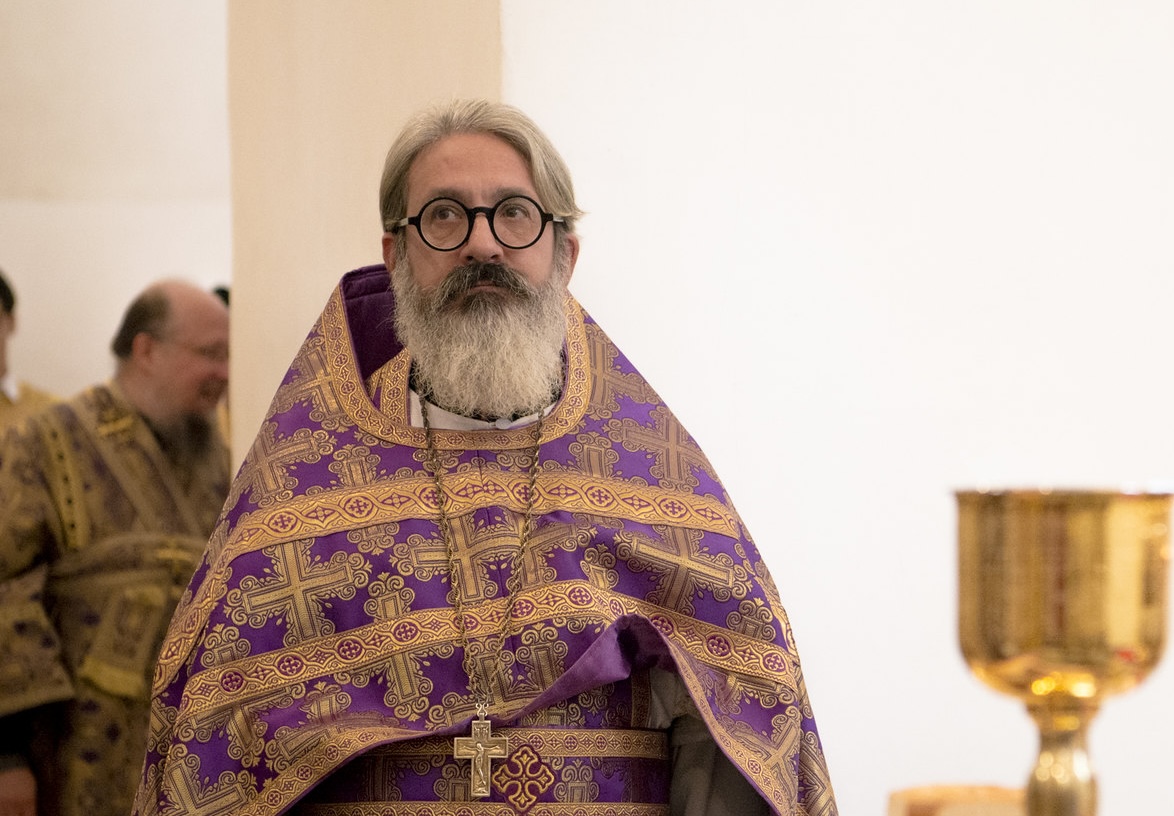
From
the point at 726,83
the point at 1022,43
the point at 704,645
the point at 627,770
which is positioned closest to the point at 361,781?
the point at 627,770

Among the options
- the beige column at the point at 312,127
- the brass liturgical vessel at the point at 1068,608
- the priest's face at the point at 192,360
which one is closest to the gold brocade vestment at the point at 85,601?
the priest's face at the point at 192,360

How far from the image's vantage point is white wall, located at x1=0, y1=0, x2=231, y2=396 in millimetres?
9539

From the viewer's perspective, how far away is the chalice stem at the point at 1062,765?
4.86 ft

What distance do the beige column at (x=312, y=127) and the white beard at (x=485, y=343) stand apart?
1.00 meters

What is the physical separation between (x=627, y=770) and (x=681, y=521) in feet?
1.65

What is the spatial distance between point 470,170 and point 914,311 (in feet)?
5.33

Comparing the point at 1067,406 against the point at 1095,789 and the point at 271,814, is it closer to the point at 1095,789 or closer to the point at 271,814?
the point at 271,814

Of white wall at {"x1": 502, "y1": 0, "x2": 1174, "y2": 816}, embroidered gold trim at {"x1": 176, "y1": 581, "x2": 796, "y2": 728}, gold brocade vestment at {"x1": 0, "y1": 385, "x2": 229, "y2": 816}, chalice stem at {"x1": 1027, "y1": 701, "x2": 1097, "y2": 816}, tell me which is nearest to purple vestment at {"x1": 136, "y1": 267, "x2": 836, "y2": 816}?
embroidered gold trim at {"x1": 176, "y1": 581, "x2": 796, "y2": 728}

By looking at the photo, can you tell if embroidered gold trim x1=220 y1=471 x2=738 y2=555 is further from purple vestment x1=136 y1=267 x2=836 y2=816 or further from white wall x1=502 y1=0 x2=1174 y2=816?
white wall x1=502 y1=0 x2=1174 y2=816

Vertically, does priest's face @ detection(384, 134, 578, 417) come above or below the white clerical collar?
above

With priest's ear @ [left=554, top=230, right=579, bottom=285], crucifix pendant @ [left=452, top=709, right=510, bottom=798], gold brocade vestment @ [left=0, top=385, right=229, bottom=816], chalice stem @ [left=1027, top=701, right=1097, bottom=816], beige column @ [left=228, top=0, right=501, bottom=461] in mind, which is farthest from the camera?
gold brocade vestment @ [left=0, top=385, right=229, bottom=816]

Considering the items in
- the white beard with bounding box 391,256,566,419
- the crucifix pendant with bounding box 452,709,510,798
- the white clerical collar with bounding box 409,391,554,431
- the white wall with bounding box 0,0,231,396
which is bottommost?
the crucifix pendant with bounding box 452,709,510,798

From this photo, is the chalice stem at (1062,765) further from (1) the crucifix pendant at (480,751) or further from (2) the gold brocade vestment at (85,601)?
(2) the gold brocade vestment at (85,601)

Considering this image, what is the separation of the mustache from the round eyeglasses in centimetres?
5
